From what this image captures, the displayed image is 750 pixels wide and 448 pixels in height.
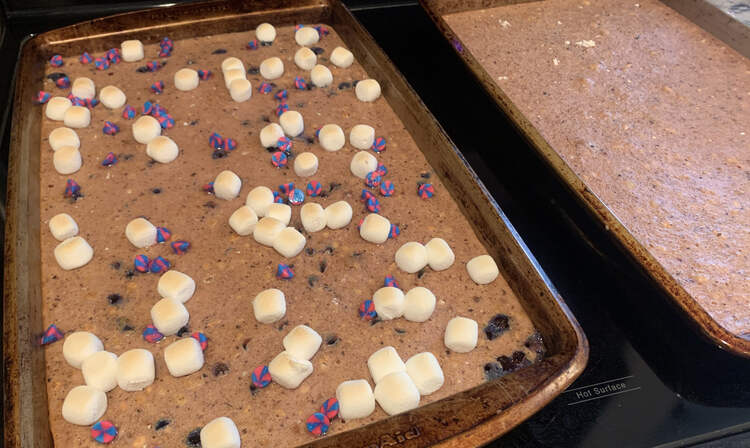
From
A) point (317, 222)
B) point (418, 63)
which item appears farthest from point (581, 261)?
point (418, 63)

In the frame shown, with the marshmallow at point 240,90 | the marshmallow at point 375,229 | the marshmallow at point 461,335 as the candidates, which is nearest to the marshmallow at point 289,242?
the marshmallow at point 375,229

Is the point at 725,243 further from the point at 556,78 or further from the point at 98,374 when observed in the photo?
the point at 98,374

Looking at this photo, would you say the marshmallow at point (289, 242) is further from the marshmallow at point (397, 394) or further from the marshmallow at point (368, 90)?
the marshmallow at point (368, 90)

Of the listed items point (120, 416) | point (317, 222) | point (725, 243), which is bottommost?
point (120, 416)

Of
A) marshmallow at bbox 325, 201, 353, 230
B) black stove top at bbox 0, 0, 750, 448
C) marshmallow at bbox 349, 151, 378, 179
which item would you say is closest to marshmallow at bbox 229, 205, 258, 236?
marshmallow at bbox 325, 201, 353, 230

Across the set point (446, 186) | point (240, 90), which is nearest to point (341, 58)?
point (240, 90)

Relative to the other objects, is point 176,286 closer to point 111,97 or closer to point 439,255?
point 439,255

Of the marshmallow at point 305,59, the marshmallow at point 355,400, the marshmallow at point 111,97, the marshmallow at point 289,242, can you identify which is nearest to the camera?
the marshmallow at point 355,400
